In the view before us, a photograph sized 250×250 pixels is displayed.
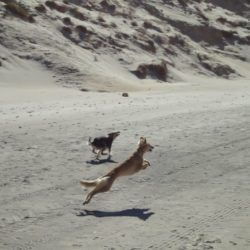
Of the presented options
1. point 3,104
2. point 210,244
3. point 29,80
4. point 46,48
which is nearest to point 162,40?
point 46,48

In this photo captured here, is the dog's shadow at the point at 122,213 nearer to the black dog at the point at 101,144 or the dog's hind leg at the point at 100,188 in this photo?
the dog's hind leg at the point at 100,188

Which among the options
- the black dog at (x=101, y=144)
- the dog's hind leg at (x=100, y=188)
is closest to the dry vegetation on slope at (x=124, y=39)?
the black dog at (x=101, y=144)

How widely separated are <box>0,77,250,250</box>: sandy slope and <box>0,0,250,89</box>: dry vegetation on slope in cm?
1099

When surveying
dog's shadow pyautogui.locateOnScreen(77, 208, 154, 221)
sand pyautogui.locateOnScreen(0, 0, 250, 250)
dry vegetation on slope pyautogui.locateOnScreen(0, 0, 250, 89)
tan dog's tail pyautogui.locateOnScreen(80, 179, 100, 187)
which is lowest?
dry vegetation on slope pyautogui.locateOnScreen(0, 0, 250, 89)

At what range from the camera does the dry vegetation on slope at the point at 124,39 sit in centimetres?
2945

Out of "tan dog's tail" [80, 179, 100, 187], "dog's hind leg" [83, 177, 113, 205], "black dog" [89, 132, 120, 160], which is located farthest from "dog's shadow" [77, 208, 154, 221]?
"black dog" [89, 132, 120, 160]

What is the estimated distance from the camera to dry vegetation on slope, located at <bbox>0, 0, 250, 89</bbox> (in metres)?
29.5

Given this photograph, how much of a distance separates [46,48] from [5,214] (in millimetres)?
22206

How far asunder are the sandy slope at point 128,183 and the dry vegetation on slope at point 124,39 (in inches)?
433

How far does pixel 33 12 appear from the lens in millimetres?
32812

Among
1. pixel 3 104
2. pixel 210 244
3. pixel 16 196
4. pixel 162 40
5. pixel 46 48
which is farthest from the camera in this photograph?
pixel 162 40

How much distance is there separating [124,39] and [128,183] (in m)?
27.1

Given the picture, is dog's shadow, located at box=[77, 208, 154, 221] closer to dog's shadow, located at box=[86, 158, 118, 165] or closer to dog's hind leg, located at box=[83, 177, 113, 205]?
dog's hind leg, located at box=[83, 177, 113, 205]

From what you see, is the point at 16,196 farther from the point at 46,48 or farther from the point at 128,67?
the point at 128,67
